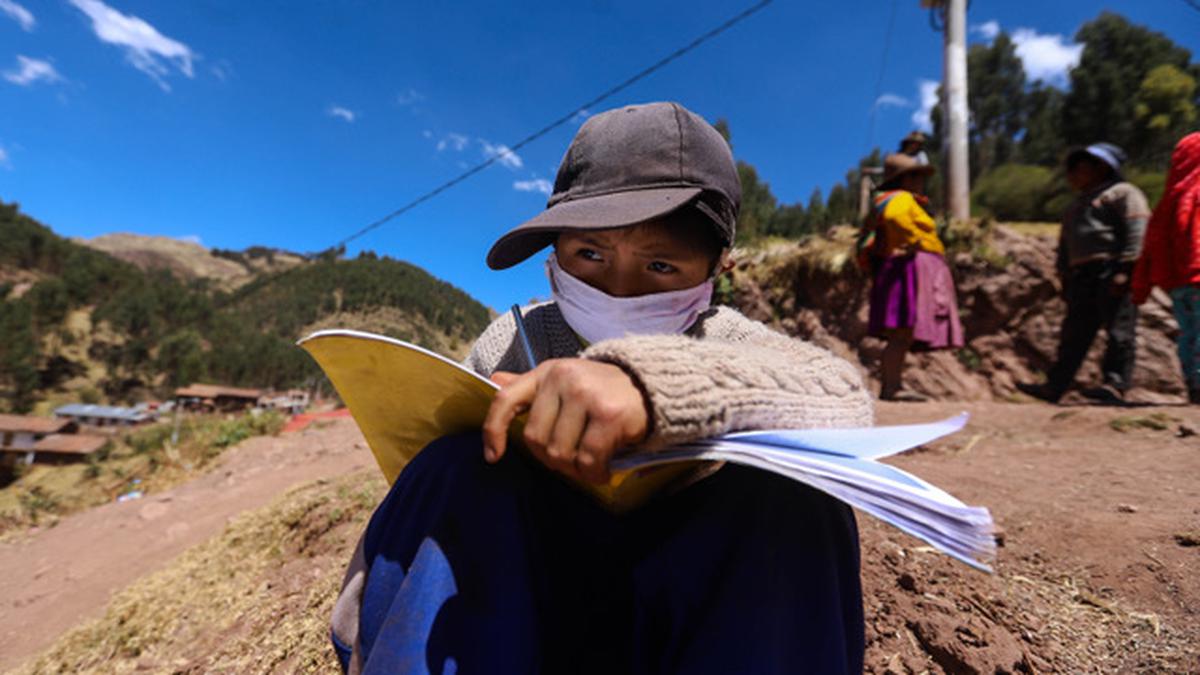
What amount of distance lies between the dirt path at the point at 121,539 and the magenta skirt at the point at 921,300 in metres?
3.68

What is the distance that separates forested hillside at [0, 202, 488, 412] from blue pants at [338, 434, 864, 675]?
31.7 meters

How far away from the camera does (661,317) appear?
105cm

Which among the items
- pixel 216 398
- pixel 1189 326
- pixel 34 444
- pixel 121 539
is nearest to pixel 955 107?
pixel 1189 326

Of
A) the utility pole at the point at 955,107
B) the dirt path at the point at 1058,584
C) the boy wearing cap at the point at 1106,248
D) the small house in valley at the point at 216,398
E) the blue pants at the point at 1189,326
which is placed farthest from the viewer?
the small house in valley at the point at 216,398

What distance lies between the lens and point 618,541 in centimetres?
80

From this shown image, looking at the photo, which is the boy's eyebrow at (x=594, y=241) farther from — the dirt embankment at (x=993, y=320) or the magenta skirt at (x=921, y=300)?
the dirt embankment at (x=993, y=320)

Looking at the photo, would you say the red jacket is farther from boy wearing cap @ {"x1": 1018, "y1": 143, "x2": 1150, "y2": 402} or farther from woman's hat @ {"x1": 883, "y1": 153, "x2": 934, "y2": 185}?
woman's hat @ {"x1": 883, "y1": 153, "x2": 934, "y2": 185}

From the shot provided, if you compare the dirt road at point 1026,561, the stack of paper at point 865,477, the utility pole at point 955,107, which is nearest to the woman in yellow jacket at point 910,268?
the dirt road at point 1026,561

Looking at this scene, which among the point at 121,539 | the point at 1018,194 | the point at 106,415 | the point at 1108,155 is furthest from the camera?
the point at 106,415

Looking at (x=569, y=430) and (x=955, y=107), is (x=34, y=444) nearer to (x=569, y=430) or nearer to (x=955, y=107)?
(x=569, y=430)

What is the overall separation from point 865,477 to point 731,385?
6.3 inches

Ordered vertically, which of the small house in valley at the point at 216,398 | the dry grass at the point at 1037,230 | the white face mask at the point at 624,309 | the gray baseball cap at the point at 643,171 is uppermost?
the dry grass at the point at 1037,230

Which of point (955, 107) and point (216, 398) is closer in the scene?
point (955, 107)

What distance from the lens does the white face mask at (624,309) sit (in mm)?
1031
